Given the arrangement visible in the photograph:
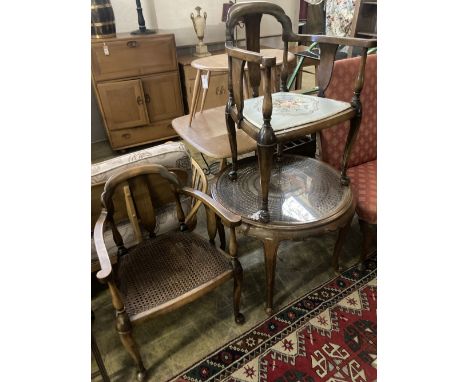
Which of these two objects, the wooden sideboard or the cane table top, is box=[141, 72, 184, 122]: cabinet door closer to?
the wooden sideboard

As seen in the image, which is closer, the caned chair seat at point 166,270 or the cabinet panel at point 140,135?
the caned chair seat at point 166,270

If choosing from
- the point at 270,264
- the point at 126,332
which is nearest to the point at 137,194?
the point at 126,332

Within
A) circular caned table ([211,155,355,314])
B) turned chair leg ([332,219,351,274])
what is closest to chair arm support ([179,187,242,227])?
circular caned table ([211,155,355,314])

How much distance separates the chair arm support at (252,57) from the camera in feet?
3.36

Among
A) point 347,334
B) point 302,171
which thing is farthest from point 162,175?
point 347,334

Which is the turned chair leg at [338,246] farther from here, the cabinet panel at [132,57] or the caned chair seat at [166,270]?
the cabinet panel at [132,57]

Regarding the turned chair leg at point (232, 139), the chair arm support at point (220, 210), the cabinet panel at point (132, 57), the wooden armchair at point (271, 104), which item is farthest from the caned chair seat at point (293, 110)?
the cabinet panel at point (132, 57)

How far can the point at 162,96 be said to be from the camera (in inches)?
114

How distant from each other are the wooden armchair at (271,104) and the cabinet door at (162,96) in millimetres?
1493

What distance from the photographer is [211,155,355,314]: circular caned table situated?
4.13 ft

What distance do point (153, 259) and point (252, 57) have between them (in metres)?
0.85

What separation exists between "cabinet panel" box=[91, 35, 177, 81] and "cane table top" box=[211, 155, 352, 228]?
1579 mm

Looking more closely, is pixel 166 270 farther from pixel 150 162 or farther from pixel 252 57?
pixel 252 57
